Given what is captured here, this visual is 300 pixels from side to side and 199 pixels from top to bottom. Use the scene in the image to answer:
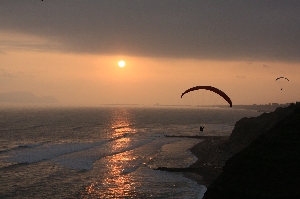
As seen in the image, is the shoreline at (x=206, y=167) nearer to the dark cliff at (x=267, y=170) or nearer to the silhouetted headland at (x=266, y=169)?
the silhouetted headland at (x=266, y=169)

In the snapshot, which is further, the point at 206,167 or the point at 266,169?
the point at 206,167

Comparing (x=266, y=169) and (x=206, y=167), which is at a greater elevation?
(x=266, y=169)

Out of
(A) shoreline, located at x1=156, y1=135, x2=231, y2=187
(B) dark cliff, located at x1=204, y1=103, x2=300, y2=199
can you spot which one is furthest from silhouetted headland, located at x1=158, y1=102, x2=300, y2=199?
(A) shoreline, located at x1=156, y1=135, x2=231, y2=187

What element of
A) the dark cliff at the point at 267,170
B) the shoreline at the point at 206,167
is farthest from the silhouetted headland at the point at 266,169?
the shoreline at the point at 206,167

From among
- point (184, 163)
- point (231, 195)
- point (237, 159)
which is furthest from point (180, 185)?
point (231, 195)

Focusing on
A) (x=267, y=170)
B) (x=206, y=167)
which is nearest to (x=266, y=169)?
(x=267, y=170)

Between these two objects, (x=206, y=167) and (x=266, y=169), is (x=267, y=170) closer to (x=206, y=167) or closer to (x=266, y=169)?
(x=266, y=169)

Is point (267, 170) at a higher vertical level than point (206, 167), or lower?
higher

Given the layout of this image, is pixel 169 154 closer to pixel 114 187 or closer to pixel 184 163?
pixel 184 163

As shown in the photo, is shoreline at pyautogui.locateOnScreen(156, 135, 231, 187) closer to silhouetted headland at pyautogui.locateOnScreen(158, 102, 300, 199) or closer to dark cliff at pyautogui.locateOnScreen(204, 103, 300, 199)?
silhouetted headland at pyautogui.locateOnScreen(158, 102, 300, 199)
